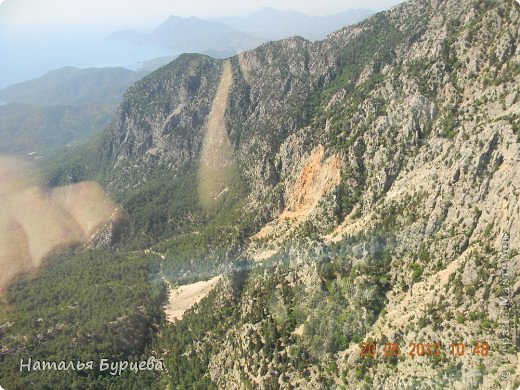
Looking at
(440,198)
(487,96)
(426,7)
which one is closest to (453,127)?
(487,96)

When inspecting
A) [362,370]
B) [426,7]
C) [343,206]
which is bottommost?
[362,370]

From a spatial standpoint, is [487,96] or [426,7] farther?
[426,7]

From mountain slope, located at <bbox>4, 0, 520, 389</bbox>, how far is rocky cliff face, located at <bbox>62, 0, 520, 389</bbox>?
0.90 feet

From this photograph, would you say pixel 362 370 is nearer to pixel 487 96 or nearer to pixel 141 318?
pixel 487 96

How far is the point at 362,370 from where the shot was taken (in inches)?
2399

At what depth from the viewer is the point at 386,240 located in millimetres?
78188

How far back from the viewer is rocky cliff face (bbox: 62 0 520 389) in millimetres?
57125

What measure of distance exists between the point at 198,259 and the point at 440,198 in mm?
81365
